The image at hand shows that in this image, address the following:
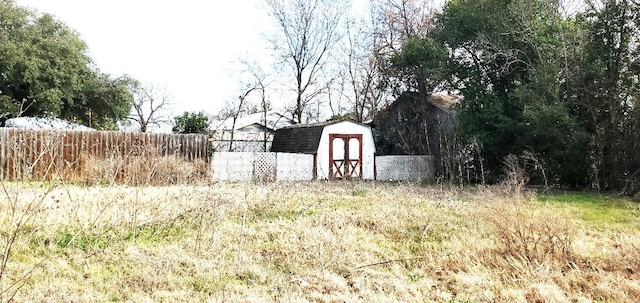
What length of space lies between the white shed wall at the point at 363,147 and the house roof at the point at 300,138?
167mm

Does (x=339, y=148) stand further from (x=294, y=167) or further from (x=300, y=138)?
(x=294, y=167)

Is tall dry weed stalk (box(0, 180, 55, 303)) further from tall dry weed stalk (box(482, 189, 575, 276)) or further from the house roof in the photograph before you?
the house roof

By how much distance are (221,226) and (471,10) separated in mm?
14098

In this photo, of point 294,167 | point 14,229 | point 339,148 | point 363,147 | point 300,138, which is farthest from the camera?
point 300,138

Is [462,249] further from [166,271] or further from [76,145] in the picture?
[76,145]

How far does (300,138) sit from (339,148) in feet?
5.76

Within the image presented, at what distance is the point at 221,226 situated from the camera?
640 cm

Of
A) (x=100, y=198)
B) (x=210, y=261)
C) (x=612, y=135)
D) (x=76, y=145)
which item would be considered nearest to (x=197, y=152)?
(x=76, y=145)

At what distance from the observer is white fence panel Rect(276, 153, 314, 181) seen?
16.8m

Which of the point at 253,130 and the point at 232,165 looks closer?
the point at 232,165

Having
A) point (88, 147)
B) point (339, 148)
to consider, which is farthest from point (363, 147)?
point (88, 147)

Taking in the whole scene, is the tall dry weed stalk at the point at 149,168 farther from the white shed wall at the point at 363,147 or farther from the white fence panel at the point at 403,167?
the white fence panel at the point at 403,167

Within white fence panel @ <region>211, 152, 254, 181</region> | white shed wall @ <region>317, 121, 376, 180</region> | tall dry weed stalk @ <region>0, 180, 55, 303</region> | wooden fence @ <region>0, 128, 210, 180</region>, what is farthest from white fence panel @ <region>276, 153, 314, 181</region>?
tall dry weed stalk @ <region>0, 180, 55, 303</region>

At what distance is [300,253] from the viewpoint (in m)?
5.56
